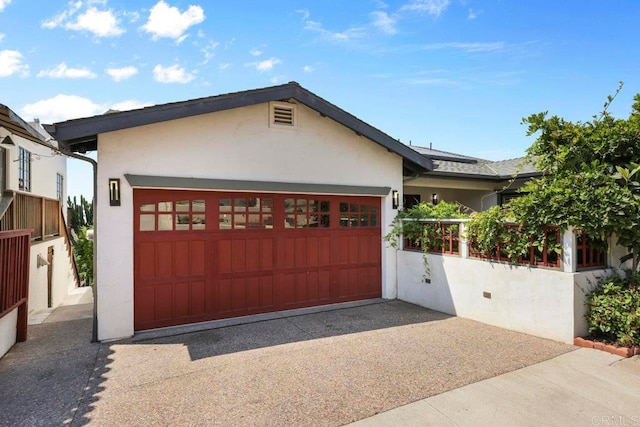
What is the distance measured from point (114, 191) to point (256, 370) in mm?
3684

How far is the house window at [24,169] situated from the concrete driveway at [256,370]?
18.1ft

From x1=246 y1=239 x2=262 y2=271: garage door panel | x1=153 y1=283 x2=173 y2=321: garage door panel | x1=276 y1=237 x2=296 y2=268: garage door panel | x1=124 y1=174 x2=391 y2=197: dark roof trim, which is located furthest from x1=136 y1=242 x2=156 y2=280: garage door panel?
x1=276 y1=237 x2=296 y2=268: garage door panel

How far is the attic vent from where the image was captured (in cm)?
686

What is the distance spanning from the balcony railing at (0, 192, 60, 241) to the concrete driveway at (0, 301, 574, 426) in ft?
8.06

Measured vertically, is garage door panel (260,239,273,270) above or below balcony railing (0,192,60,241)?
below

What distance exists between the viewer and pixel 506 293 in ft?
19.7

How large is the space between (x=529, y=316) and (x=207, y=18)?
353 inches

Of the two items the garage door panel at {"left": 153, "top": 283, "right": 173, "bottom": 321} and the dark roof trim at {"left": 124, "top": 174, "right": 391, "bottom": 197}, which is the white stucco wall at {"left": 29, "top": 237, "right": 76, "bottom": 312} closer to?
the garage door panel at {"left": 153, "top": 283, "right": 173, "bottom": 321}

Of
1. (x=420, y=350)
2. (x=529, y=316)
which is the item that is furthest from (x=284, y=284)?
(x=529, y=316)

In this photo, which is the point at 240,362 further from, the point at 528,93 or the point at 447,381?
the point at 528,93

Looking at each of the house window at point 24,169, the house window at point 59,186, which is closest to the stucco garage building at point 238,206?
the house window at point 24,169

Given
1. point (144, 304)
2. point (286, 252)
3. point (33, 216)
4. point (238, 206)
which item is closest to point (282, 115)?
point (238, 206)

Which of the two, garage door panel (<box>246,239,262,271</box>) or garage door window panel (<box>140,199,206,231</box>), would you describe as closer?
garage door window panel (<box>140,199,206,231</box>)

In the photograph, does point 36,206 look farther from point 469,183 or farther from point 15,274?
point 469,183
